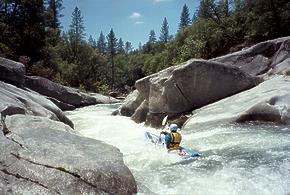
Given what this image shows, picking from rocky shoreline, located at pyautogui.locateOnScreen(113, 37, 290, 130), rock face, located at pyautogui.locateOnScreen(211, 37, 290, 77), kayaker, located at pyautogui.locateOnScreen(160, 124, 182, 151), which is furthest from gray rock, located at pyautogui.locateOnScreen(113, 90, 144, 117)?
kayaker, located at pyautogui.locateOnScreen(160, 124, 182, 151)

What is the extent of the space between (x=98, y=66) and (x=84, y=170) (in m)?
50.6

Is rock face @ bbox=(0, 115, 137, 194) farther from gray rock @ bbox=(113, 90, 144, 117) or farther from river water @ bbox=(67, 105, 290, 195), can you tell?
gray rock @ bbox=(113, 90, 144, 117)

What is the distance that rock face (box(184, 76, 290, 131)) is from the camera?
11.1m

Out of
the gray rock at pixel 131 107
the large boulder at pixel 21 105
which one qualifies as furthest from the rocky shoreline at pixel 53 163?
the gray rock at pixel 131 107

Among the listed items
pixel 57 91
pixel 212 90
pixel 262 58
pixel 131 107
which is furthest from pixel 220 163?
pixel 57 91

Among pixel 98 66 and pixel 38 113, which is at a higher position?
pixel 98 66

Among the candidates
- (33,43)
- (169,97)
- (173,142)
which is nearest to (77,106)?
(33,43)

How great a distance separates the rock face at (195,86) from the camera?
14.2 m

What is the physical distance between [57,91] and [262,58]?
14570 millimetres

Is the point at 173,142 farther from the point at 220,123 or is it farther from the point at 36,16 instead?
the point at 36,16

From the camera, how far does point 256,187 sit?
6.29 m

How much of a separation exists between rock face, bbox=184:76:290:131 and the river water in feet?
1.21

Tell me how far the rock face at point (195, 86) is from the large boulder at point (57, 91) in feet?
39.3

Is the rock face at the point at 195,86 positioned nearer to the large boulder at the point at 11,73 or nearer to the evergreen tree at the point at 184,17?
the large boulder at the point at 11,73
